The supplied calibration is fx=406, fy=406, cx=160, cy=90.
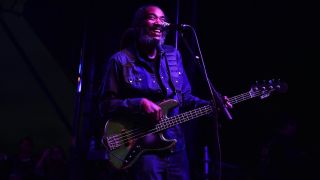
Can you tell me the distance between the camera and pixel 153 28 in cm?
322

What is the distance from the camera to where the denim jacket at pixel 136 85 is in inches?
116

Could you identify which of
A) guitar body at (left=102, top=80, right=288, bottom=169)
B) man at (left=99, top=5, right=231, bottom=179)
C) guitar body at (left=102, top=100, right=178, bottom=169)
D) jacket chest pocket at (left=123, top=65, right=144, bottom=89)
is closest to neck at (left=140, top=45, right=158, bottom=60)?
man at (left=99, top=5, right=231, bottom=179)

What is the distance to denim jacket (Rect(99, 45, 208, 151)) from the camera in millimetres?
2951

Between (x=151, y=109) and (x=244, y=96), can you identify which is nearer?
(x=151, y=109)

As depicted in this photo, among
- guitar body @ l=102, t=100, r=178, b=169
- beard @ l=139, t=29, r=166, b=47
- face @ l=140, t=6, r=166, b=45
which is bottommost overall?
guitar body @ l=102, t=100, r=178, b=169

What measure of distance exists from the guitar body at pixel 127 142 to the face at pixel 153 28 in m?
0.67

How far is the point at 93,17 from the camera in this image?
20.4 feet

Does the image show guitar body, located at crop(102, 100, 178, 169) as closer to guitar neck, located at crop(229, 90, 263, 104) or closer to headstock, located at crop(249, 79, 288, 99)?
guitar neck, located at crop(229, 90, 263, 104)

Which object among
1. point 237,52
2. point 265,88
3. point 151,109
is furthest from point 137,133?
point 237,52

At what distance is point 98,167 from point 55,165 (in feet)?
3.47

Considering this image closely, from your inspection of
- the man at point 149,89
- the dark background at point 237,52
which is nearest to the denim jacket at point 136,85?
the man at point 149,89

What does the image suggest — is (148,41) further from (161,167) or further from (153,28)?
(161,167)

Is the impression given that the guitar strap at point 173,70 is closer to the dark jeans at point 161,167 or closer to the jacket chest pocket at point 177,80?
the jacket chest pocket at point 177,80

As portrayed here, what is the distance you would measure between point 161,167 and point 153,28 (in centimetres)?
110
